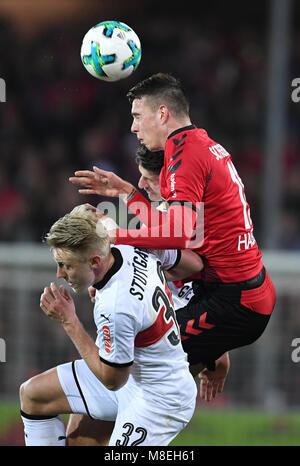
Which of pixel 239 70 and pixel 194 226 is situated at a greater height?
pixel 239 70

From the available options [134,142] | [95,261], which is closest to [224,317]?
[95,261]

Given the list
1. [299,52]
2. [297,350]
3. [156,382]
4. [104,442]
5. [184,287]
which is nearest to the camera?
[156,382]

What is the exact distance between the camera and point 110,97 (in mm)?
10422

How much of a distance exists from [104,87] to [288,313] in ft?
15.5

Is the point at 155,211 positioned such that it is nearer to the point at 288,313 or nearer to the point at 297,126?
the point at 288,313


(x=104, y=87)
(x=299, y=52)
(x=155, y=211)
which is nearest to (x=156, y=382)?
(x=155, y=211)

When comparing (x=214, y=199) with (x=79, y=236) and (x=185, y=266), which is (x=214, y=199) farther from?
(x=79, y=236)

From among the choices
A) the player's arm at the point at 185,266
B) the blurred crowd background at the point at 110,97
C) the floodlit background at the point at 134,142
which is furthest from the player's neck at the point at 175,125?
the blurred crowd background at the point at 110,97

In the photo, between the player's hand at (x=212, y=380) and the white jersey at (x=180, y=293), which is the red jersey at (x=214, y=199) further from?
the player's hand at (x=212, y=380)

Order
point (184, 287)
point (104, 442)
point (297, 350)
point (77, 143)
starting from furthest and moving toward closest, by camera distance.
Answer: point (77, 143), point (297, 350), point (184, 287), point (104, 442)

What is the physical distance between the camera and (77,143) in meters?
10.0

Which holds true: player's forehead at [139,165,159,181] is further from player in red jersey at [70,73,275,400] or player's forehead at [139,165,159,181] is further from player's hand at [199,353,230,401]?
player's hand at [199,353,230,401]

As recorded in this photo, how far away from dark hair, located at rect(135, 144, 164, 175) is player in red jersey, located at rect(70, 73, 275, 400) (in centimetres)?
25

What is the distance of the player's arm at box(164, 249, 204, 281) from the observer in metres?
4.30
